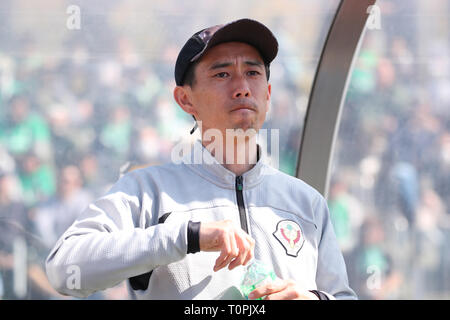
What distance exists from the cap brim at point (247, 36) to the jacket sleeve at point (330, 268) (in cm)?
56

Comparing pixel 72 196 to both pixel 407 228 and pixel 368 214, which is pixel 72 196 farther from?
pixel 407 228

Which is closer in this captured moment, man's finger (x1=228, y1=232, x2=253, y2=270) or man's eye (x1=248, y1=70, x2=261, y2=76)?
man's finger (x1=228, y1=232, x2=253, y2=270)

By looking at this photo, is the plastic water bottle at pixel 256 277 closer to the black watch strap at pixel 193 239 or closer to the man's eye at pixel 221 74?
the black watch strap at pixel 193 239

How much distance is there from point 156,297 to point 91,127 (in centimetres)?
293

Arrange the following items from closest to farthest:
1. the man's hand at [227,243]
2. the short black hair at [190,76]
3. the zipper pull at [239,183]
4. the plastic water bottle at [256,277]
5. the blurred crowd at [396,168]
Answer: the man's hand at [227,243] → the plastic water bottle at [256,277] → the zipper pull at [239,183] → the short black hair at [190,76] → the blurred crowd at [396,168]

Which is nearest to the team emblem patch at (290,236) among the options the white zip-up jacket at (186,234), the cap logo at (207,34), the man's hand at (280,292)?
the white zip-up jacket at (186,234)

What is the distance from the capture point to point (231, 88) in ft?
6.15

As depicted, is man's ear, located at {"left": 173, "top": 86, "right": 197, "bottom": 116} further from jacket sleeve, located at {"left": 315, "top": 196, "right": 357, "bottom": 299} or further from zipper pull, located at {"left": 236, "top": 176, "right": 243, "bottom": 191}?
jacket sleeve, located at {"left": 315, "top": 196, "right": 357, "bottom": 299}

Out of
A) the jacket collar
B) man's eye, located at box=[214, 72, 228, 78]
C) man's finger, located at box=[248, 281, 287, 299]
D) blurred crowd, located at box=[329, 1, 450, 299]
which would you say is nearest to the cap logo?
man's eye, located at box=[214, 72, 228, 78]

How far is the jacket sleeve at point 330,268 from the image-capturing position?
5.85 ft

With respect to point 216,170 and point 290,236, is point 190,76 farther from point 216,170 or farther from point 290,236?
point 290,236

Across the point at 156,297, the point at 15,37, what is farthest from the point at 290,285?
the point at 15,37

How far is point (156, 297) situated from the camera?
5.45 feet

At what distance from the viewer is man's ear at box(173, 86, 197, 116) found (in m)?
2.02
